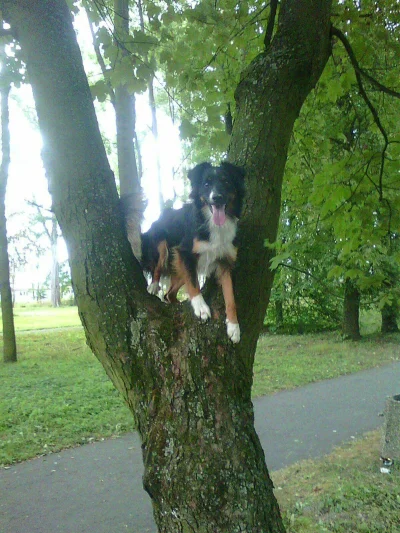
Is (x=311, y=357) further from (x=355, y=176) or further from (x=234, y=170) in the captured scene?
(x=234, y=170)

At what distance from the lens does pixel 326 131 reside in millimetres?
6477

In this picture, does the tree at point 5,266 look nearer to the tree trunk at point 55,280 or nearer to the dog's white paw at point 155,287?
the dog's white paw at point 155,287

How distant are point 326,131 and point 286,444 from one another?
4.56 meters

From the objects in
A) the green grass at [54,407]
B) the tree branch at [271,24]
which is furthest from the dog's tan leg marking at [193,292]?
the green grass at [54,407]

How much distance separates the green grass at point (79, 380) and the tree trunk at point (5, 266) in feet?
1.63

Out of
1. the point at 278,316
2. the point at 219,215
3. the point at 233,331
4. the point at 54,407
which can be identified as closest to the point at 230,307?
the point at 233,331

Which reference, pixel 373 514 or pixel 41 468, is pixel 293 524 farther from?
pixel 41 468

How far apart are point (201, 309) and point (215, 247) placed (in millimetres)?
885

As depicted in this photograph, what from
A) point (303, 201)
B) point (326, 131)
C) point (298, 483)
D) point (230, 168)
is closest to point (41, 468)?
point (298, 483)

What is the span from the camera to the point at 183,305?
2424 mm

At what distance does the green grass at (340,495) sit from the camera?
446cm

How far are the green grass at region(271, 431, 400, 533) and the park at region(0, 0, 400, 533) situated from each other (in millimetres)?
26

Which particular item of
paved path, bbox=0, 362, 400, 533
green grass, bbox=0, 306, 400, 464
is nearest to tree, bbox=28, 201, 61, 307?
green grass, bbox=0, 306, 400, 464

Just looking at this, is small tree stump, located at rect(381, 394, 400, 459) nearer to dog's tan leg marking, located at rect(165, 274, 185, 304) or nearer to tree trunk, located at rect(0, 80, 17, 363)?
dog's tan leg marking, located at rect(165, 274, 185, 304)
